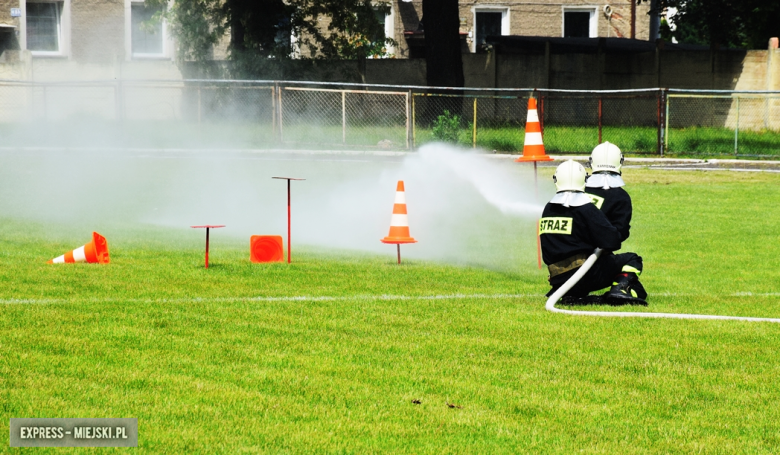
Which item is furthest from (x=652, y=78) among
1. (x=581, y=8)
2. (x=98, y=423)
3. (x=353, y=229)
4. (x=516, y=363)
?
(x=98, y=423)

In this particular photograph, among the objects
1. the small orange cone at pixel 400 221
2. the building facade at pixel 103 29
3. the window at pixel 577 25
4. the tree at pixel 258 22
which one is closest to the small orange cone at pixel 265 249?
the small orange cone at pixel 400 221

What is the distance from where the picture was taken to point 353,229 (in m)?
13.9

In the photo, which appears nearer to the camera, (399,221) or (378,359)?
(378,359)

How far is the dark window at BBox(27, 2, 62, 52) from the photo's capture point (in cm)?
3703

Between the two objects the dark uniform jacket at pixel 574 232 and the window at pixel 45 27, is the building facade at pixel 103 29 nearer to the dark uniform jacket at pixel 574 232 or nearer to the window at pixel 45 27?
the window at pixel 45 27

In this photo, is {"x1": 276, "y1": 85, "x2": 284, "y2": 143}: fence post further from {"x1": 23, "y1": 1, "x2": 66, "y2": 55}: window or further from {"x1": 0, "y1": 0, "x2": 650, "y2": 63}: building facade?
{"x1": 23, "y1": 1, "x2": 66, "y2": 55}: window

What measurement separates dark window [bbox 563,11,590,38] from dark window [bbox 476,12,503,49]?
290 cm

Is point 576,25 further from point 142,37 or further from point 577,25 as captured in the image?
point 142,37

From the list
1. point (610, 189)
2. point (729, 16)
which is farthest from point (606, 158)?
point (729, 16)

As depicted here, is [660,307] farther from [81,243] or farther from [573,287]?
[81,243]

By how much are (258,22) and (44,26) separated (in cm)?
1014

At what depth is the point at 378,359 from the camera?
6527 millimetres

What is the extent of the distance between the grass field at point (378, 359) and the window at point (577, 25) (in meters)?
33.4

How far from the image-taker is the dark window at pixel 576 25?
43156 mm
